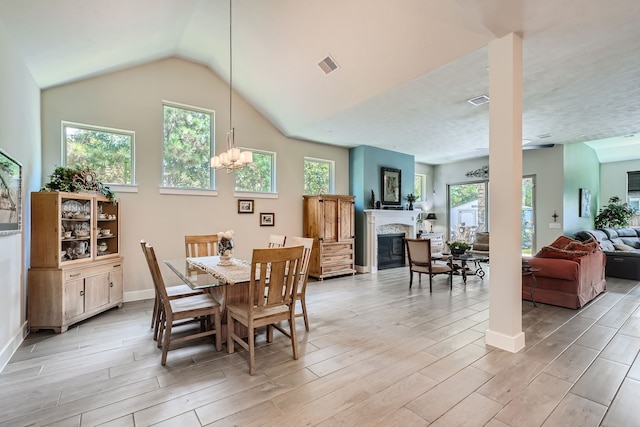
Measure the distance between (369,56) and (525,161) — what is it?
20.2 ft

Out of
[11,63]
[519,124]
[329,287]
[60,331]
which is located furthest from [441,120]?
[60,331]

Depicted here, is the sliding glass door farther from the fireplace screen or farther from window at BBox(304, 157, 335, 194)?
window at BBox(304, 157, 335, 194)

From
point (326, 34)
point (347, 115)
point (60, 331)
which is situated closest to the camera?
point (60, 331)

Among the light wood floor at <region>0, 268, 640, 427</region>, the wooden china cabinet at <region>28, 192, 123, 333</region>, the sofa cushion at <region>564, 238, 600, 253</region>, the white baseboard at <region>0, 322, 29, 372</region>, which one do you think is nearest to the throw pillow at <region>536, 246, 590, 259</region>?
the sofa cushion at <region>564, 238, 600, 253</region>

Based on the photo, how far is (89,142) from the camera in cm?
446

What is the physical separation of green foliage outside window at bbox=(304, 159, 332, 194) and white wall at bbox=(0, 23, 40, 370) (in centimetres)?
446

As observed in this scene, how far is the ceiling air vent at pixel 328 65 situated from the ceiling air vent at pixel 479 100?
2.02m

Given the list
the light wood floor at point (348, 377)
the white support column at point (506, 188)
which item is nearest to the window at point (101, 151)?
the light wood floor at point (348, 377)

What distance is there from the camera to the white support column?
2805 millimetres

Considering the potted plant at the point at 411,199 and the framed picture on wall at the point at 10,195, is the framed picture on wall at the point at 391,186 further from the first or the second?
the framed picture on wall at the point at 10,195

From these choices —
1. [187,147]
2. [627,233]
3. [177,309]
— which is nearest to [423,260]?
[177,309]

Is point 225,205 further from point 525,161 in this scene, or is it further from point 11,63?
point 525,161

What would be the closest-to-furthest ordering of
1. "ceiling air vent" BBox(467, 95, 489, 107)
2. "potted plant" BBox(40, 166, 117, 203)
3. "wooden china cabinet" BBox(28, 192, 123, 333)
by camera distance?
"wooden china cabinet" BBox(28, 192, 123, 333), "potted plant" BBox(40, 166, 117, 203), "ceiling air vent" BBox(467, 95, 489, 107)

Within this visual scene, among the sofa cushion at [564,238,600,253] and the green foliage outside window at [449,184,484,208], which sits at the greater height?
the green foliage outside window at [449,184,484,208]
